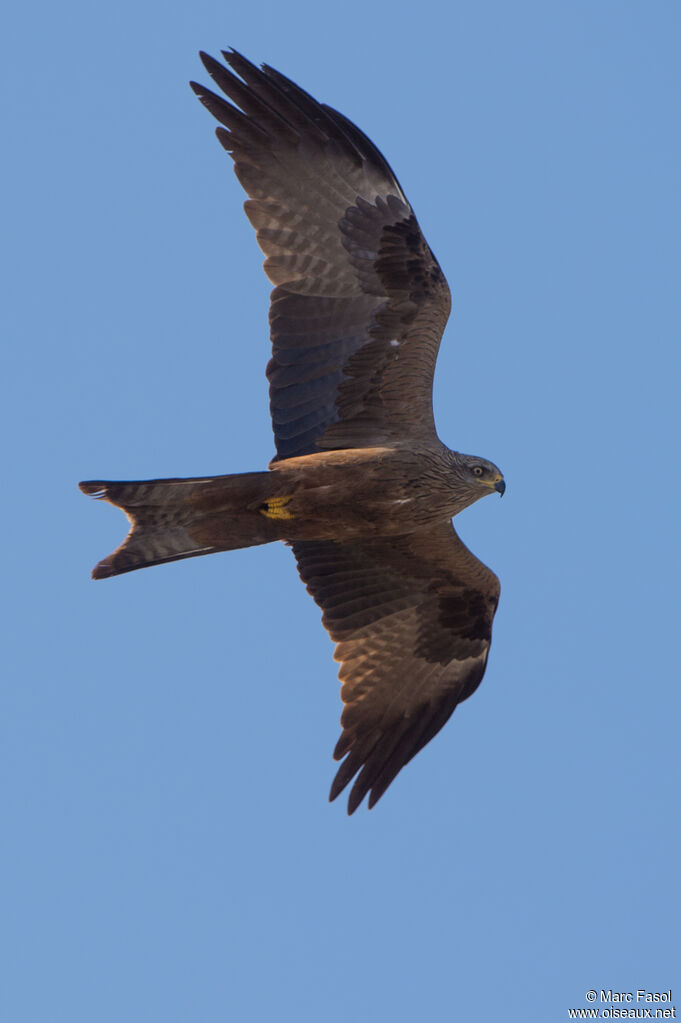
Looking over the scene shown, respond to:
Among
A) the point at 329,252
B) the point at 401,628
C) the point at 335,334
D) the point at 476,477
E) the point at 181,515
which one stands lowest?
the point at 401,628

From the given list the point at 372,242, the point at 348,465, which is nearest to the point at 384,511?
the point at 348,465

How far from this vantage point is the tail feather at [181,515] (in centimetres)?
1020

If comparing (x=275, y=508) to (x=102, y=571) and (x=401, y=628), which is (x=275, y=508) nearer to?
(x=102, y=571)

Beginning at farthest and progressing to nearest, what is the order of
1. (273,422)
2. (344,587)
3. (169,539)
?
1. (344,587)
2. (273,422)
3. (169,539)

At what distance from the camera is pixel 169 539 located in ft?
34.1

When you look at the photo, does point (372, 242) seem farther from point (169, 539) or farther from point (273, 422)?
point (169, 539)

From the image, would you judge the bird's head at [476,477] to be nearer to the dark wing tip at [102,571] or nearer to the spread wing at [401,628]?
the spread wing at [401,628]

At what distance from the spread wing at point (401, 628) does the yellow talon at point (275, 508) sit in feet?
3.31

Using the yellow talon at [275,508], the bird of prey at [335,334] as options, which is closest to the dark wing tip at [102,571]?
the bird of prey at [335,334]

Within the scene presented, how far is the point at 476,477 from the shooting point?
11.0m

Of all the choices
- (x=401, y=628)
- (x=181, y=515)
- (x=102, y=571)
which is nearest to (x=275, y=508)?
(x=181, y=515)

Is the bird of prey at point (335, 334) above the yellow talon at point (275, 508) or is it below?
above

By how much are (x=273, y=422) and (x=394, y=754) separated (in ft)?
8.94

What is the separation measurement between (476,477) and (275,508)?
4.96 feet
